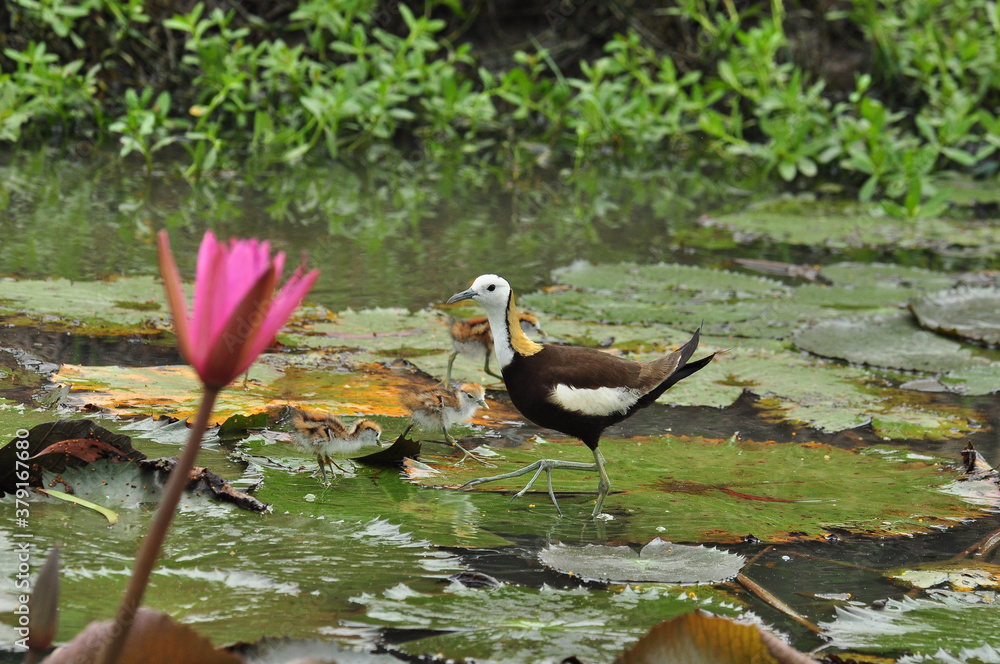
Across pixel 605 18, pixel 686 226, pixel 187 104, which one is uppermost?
pixel 605 18

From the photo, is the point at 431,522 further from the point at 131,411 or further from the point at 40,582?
the point at 40,582

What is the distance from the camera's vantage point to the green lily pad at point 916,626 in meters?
1.75

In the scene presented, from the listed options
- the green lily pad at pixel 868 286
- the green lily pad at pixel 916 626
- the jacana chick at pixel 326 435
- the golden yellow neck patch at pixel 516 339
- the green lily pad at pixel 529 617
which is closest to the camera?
the green lily pad at pixel 529 617

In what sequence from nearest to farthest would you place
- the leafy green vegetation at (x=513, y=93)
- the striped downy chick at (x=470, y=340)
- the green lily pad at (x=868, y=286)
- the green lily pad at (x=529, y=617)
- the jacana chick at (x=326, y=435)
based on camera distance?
the green lily pad at (x=529, y=617)
the jacana chick at (x=326, y=435)
the striped downy chick at (x=470, y=340)
the green lily pad at (x=868, y=286)
the leafy green vegetation at (x=513, y=93)

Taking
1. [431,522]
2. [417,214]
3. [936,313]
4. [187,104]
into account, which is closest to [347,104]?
[417,214]

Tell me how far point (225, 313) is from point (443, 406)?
184cm

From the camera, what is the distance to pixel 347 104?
761cm

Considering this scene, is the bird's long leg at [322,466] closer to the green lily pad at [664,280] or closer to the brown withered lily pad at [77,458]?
the brown withered lily pad at [77,458]

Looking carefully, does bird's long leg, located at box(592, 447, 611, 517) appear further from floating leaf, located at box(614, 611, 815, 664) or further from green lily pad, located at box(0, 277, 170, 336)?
green lily pad, located at box(0, 277, 170, 336)

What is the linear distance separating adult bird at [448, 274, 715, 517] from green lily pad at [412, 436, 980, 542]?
7 cm

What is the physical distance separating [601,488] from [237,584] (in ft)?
3.29

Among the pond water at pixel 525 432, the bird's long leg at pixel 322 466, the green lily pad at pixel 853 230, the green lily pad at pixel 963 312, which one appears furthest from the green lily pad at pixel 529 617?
the green lily pad at pixel 853 230

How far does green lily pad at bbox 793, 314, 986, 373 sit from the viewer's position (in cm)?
390

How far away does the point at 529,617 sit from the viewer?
1.76m
